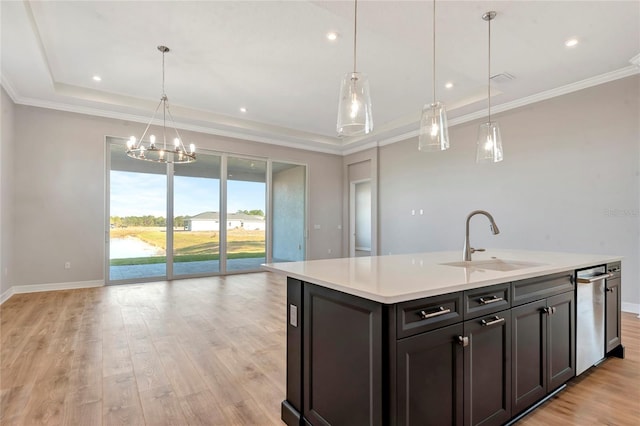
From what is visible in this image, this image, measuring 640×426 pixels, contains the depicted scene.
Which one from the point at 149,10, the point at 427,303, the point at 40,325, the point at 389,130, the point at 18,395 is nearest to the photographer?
the point at 427,303

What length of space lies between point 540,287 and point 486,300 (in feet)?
1.91

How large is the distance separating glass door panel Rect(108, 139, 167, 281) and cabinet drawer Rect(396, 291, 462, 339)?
5.93 metres

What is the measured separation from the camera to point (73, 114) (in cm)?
536

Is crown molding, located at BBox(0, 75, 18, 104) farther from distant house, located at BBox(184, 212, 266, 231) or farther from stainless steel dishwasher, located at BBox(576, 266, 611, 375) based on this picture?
stainless steel dishwasher, located at BBox(576, 266, 611, 375)

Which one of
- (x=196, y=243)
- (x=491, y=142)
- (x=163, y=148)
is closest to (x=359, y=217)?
(x=196, y=243)

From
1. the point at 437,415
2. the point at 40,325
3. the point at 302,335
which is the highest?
the point at 302,335

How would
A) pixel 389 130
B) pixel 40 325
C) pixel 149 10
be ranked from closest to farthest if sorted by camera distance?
pixel 149 10 → pixel 40 325 → pixel 389 130

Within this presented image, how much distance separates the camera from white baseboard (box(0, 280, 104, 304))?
15.9 feet

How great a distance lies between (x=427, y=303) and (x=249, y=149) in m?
6.43

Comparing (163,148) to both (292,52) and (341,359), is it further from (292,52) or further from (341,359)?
(341,359)

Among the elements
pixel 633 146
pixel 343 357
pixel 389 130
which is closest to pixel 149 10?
pixel 343 357

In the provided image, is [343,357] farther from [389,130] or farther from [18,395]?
[389,130]

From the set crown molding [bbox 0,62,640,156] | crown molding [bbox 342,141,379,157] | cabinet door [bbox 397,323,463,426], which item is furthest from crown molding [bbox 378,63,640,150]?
cabinet door [bbox 397,323,463,426]

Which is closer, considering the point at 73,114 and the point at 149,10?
the point at 149,10
